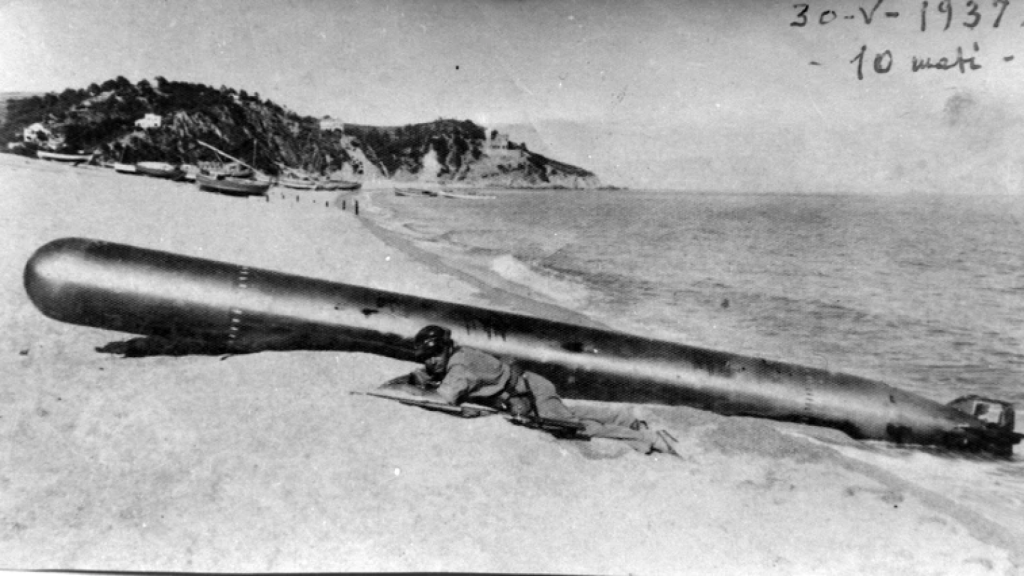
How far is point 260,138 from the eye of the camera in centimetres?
284

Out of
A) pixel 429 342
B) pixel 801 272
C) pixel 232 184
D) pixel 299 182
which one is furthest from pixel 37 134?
pixel 801 272

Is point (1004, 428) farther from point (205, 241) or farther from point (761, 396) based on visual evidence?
point (205, 241)

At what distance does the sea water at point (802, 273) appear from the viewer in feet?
9.47

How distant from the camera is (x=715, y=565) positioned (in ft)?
9.06

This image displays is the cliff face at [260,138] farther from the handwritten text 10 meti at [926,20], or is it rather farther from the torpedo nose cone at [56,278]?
Result: the handwritten text 10 meti at [926,20]

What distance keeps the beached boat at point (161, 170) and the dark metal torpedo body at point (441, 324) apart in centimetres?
31

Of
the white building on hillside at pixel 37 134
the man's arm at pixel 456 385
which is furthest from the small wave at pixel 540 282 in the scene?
the white building on hillside at pixel 37 134

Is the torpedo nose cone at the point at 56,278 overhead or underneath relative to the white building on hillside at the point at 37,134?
underneath

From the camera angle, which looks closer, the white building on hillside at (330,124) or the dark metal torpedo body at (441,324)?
the dark metal torpedo body at (441,324)

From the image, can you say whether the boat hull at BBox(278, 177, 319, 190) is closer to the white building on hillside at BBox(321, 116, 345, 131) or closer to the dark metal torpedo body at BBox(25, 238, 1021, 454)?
the white building on hillside at BBox(321, 116, 345, 131)

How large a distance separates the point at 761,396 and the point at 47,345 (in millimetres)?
2620

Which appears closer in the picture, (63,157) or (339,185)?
(63,157)

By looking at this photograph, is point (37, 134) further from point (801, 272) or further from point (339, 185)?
point (801, 272)

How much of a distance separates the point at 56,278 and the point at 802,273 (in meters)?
2.72
